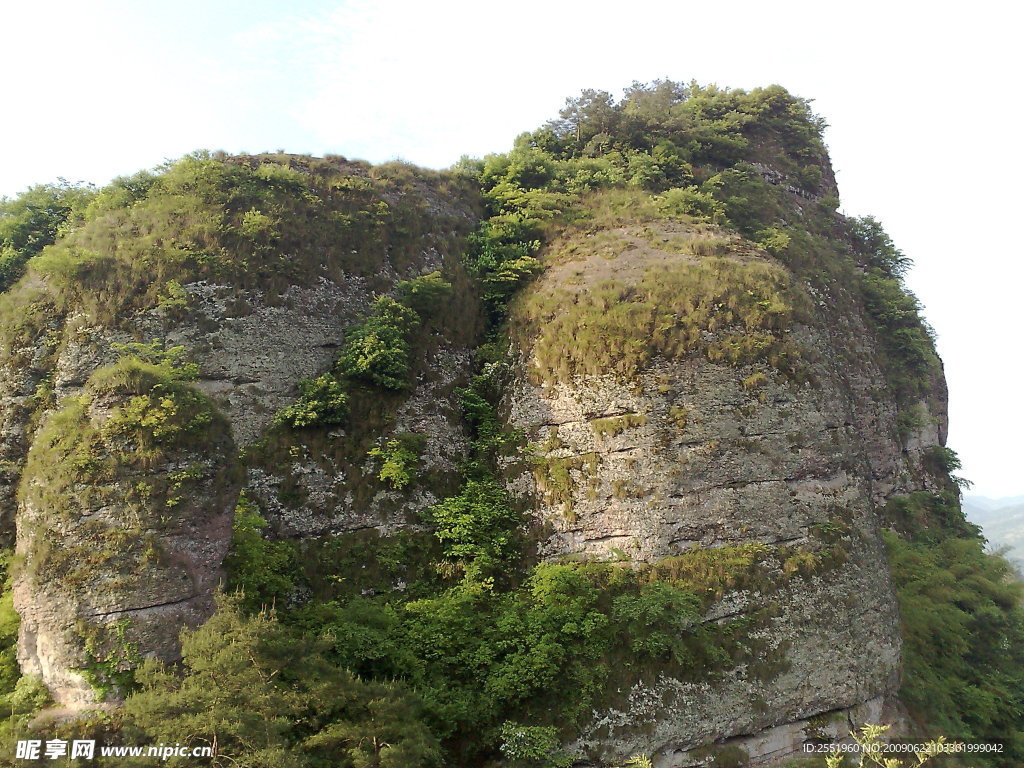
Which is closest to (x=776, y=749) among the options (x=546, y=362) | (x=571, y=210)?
(x=546, y=362)

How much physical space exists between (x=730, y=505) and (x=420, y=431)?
903 cm

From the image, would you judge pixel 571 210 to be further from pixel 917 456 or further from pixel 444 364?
pixel 917 456

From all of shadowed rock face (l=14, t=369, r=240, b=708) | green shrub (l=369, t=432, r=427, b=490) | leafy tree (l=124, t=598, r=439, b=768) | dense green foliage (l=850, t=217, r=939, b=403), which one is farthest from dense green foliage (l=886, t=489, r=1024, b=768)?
shadowed rock face (l=14, t=369, r=240, b=708)

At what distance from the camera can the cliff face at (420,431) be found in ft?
42.7

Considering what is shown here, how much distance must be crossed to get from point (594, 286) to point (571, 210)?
6.32 m

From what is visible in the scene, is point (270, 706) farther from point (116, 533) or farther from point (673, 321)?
point (673, 321)

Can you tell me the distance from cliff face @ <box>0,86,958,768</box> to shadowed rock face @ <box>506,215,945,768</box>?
0.07 metres

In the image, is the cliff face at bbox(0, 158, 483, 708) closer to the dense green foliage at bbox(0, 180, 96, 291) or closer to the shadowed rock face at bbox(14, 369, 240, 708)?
the shadowed rock face at bbox(14, 369, 240, 708)

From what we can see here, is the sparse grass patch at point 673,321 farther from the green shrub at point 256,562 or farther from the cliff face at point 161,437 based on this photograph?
the green shrub at point 256,562

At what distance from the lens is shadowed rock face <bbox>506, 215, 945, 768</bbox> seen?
14289 mm

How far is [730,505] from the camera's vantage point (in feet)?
53.4

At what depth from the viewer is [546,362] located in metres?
18.9

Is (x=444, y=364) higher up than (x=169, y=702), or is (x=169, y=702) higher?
(x=444, y=364)

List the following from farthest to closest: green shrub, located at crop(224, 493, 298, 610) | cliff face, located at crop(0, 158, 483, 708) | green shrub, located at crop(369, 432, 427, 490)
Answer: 1. green shrub, located at crop(369, 432, 427, 490)
2. green shrub, located at crop(224, 493, 298, 610)
3. cliff face, located at crop(0, 158, 483, 708)
